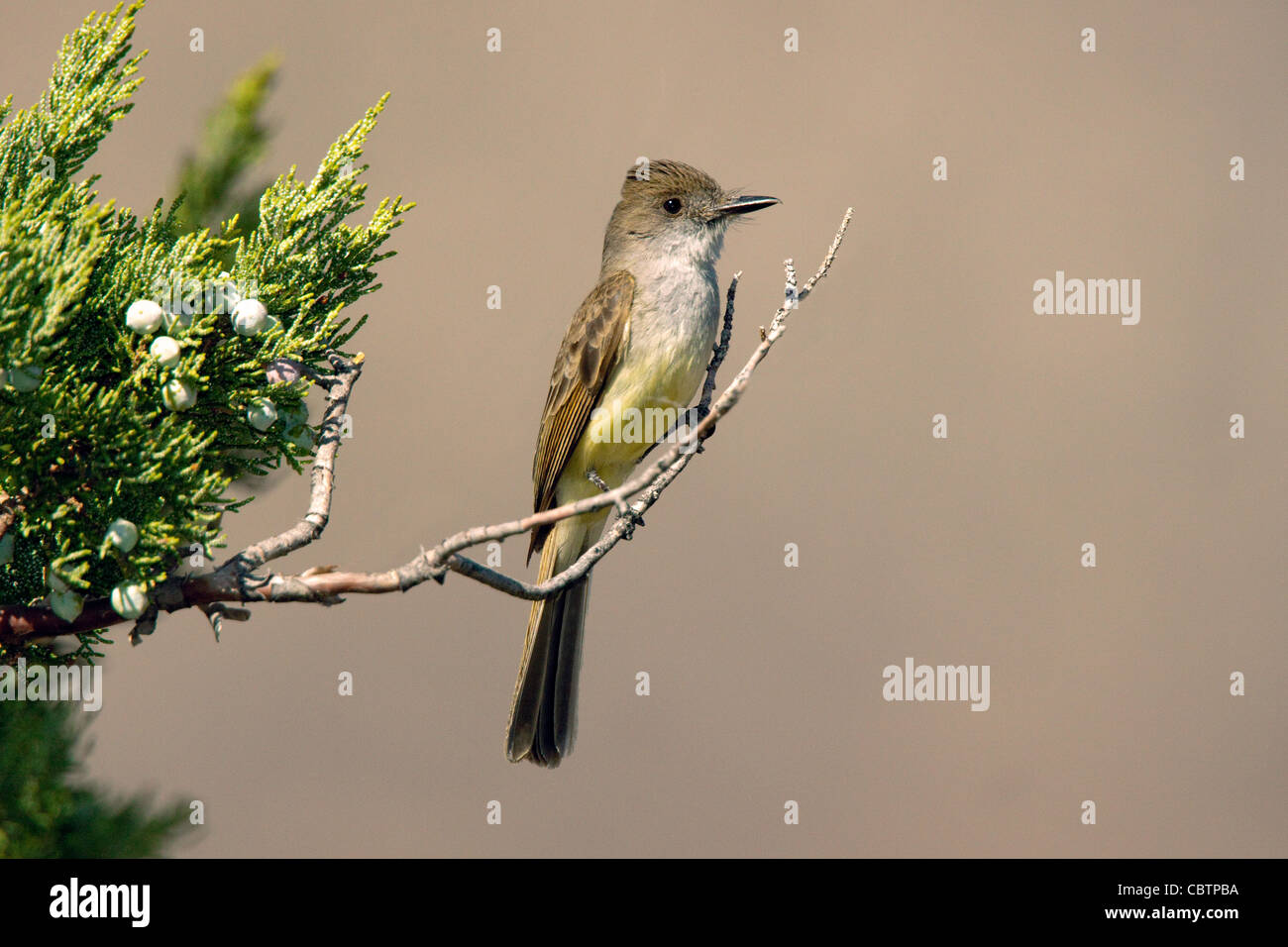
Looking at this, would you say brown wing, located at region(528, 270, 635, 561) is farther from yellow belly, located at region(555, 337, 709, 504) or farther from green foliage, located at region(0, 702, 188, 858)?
green foliage, located at region(0, 702, 188, 858)

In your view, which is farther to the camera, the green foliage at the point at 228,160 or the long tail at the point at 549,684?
the long tail at the point at 549,684

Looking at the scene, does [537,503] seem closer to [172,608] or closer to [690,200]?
[690,200]

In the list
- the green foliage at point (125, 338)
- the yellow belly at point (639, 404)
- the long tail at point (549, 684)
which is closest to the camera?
the green foliage at point (125, 338)

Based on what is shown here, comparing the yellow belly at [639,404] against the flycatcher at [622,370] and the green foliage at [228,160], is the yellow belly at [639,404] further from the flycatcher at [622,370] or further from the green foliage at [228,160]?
the green foliage at [228,160]

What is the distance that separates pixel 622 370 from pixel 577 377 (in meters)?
0.14

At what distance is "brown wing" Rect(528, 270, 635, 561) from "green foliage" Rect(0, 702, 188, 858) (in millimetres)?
1803

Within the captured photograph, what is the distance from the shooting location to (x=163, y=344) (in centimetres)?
132

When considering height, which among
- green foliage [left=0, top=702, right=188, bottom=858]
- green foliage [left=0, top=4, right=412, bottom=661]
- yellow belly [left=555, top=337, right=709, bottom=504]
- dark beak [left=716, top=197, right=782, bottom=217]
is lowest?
green foliage [left=0, top=702, right=188, bottom=858]

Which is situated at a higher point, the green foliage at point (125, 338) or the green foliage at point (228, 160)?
the green foliage at point (228, 160)

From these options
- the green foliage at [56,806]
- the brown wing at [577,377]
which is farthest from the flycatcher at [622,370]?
the green foliage at [56,806]

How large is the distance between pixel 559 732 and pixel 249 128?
168cm

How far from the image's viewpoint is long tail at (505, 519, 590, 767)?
2.75 meters

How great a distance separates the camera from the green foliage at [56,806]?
4.38 ft

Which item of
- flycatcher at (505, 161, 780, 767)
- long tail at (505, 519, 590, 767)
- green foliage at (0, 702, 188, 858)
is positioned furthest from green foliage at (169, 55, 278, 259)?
flycatcher at (505, 161, 780, 767)
